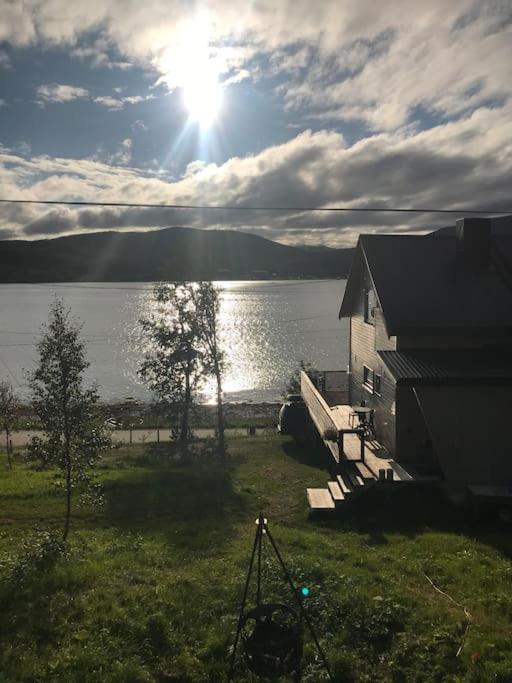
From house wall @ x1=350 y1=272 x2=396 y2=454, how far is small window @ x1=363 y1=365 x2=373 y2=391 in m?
0.16

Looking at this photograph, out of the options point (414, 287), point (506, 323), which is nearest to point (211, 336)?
point (414, 287)

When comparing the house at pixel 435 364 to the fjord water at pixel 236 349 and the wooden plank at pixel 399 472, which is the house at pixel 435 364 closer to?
the wooden plank at pixel 399 472

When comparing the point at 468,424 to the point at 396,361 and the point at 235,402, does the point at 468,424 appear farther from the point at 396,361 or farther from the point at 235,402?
the point at 235,402

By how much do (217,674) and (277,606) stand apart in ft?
3.91

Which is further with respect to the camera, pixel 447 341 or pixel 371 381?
pixel 371 381

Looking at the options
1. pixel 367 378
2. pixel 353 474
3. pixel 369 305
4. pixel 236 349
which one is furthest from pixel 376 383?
pixel 236 349

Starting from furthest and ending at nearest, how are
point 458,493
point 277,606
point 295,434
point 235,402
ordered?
point 235,402, point 295,434, point 458,493, point 277,606

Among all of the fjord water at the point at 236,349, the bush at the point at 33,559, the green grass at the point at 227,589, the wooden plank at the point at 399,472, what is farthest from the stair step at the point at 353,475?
the fjord water at the point at 236,349

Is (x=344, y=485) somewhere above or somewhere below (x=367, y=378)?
below

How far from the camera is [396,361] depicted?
16.3 meters

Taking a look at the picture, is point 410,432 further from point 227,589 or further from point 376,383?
point 227,589

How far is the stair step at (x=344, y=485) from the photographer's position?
15.1m

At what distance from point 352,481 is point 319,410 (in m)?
7.91

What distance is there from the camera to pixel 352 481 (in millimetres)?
15805
